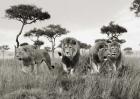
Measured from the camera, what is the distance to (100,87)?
666 centimetres

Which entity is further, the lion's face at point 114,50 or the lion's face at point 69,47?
the lion's face at point 114,50

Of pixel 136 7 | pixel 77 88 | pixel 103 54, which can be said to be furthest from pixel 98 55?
pixel 136 7

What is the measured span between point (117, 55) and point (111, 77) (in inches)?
38.1

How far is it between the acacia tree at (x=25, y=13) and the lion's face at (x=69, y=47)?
105 ft

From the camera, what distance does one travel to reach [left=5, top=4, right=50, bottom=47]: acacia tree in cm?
3966

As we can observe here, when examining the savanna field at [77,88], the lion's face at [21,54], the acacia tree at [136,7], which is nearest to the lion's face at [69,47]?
the savanna field at [77,88]

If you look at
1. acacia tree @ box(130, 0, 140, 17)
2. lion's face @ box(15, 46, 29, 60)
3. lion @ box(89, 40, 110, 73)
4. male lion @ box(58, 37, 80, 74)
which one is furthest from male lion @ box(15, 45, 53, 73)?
acacia tree @ box(130, 0, 140, 17)

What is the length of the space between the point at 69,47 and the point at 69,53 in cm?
14

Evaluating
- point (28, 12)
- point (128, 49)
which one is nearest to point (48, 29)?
point (28, 12)

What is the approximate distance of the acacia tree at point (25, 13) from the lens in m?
39.7

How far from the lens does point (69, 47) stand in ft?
24.7

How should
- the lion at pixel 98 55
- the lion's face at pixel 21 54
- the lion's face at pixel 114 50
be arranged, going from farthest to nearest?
the lion's face at pixel 21 54 < the lion at pixel 98 55 < the lion's face at pixel 114 50

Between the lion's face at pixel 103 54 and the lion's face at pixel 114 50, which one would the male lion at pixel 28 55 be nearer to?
the lion's face at pixel 103 54

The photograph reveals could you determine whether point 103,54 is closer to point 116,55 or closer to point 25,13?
point 116,55
